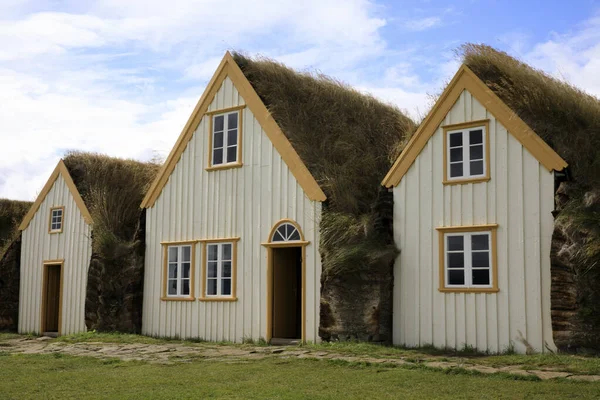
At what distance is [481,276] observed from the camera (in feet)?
48.1

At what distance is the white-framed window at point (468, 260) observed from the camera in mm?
14625

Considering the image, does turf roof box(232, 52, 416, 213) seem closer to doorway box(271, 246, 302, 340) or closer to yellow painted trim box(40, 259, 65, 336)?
doorway box(271, 246, 302, 340)

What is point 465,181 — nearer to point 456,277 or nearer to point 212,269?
point 456,277

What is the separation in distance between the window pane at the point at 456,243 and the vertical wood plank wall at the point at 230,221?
120 inches

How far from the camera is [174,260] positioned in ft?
64.4

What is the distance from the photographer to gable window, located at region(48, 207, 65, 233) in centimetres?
2315

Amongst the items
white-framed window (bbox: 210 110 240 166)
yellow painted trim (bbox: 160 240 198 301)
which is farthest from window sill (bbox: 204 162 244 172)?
yellow painted trim (bbox: 160 240 198 301)

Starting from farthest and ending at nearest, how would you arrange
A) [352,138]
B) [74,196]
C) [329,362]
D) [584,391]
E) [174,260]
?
[74,196]
[174,260]
[352,138]
[329,362]
[584,391]

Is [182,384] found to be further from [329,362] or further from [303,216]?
[303,216]

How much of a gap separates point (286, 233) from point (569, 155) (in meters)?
6.54

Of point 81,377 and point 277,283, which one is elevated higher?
point 277,283

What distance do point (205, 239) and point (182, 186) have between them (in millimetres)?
1809

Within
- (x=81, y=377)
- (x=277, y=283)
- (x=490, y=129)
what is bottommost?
(x=81, y=377)

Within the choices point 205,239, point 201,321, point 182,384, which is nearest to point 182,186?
point 205,239
